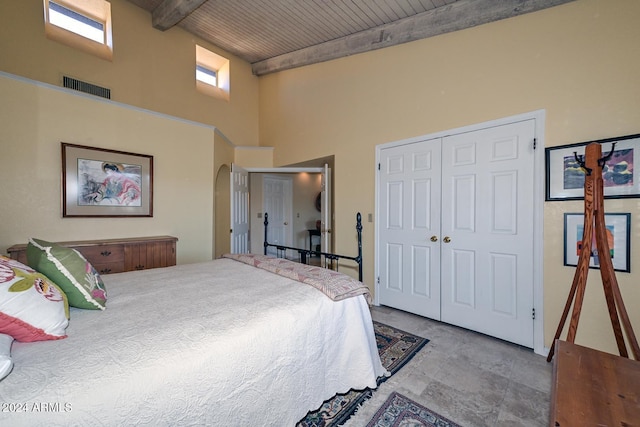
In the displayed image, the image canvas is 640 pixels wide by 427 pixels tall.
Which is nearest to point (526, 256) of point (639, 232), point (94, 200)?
point (639, 232)

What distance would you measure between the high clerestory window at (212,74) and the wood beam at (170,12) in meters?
0.77

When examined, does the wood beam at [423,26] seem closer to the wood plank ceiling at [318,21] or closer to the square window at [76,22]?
the wood plank ceiling at [318,21]

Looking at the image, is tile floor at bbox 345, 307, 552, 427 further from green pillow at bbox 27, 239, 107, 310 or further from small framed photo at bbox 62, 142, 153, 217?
small framed photo at bbox 62, 142, 153, 217

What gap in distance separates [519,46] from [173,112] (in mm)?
4380

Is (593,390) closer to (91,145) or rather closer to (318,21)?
(318,21)

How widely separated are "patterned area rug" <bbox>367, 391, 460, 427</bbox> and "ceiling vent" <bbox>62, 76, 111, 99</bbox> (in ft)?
14.8

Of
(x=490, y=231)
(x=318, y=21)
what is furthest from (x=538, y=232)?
(x=318, y=21)

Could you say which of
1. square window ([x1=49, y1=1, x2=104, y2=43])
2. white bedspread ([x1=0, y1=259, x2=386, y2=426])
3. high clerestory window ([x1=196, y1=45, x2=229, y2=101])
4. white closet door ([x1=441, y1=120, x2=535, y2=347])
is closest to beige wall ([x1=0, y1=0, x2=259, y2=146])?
high clerestory window ([x1=196, y1=45, x2=229, y2=101])

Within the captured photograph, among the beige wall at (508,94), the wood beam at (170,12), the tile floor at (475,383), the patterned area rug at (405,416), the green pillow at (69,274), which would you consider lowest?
the tile floor at (475,383)

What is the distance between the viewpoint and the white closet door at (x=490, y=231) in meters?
2.38

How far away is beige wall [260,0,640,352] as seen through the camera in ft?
6.50

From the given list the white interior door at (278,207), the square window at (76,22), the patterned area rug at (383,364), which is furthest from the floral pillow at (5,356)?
the white interior door at (278,207)

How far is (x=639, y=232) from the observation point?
1.91m

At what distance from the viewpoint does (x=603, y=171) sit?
2.02 metres
